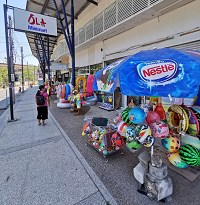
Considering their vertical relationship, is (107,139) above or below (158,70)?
below

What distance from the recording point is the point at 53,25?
760cm

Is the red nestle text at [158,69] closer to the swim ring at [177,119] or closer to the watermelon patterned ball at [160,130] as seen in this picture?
the watermelon patterned ball at [160,130]

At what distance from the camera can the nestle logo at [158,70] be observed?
4.84 feet

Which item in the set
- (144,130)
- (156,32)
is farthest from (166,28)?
(144,130)

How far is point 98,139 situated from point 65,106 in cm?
602

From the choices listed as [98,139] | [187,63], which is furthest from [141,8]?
[98,139]

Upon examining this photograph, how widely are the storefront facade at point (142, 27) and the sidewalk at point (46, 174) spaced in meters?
3.97

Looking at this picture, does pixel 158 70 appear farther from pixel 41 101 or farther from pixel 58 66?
pixel 58 66

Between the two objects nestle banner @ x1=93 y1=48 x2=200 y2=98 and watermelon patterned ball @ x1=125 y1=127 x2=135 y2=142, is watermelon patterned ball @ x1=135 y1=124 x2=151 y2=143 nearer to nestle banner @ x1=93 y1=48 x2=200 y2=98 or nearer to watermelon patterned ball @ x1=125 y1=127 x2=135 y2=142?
watermelon patterned ball @ x1=125 y1=127 x2=135 y2=142

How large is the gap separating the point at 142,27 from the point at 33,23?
6.16m

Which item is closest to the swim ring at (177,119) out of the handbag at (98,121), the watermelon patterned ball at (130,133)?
the watermelon patterned ball at (130,133)

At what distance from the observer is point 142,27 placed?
19.4 feet

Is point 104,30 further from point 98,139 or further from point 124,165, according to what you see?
point 124,165

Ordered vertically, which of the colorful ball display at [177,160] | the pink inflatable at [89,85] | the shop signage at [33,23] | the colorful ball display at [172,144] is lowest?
the colorful ball display at [177,160]
